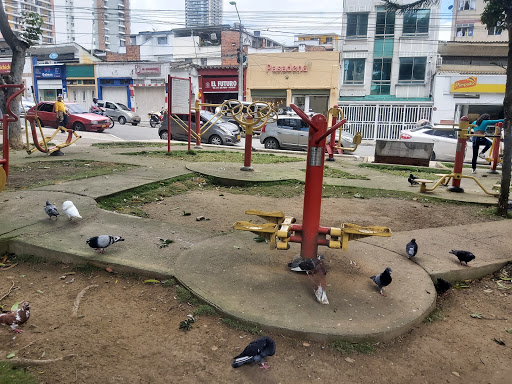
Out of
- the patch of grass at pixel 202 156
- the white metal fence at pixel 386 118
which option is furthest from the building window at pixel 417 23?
the patch of grass at pixel 202 156

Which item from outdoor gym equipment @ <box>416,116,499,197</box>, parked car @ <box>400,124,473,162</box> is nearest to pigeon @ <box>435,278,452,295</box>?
outdoor gym equipment @ <box>416,116,499,197</box>

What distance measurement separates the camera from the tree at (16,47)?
36.4 ft

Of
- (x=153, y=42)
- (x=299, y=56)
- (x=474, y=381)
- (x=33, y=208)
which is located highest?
(x=153, y=42)

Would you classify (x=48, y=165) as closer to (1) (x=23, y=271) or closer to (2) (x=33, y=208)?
(2) (x=33, y=208)

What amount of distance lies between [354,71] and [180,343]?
105ft

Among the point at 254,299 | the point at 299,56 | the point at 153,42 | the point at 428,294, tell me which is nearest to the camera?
the point at 254,299

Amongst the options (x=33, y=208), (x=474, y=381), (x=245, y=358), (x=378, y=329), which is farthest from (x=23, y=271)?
(x=474, y=381)

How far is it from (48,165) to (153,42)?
1664 inches

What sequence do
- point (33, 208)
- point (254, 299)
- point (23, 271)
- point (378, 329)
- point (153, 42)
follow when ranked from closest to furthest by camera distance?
point (378, 329)
point (254, 299)
point (23, 271)
point (33, 208)
point (153, 42)

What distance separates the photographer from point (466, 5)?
164 feet

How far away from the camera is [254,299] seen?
3031 millimetres

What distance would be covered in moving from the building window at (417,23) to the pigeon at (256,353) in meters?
32.8

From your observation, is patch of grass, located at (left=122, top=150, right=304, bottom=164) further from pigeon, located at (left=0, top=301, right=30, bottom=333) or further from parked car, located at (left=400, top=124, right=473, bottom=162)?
pigeon, located at (left=0, top=301, right=30, bottom=333)

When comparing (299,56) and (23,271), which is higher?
(299,56)
